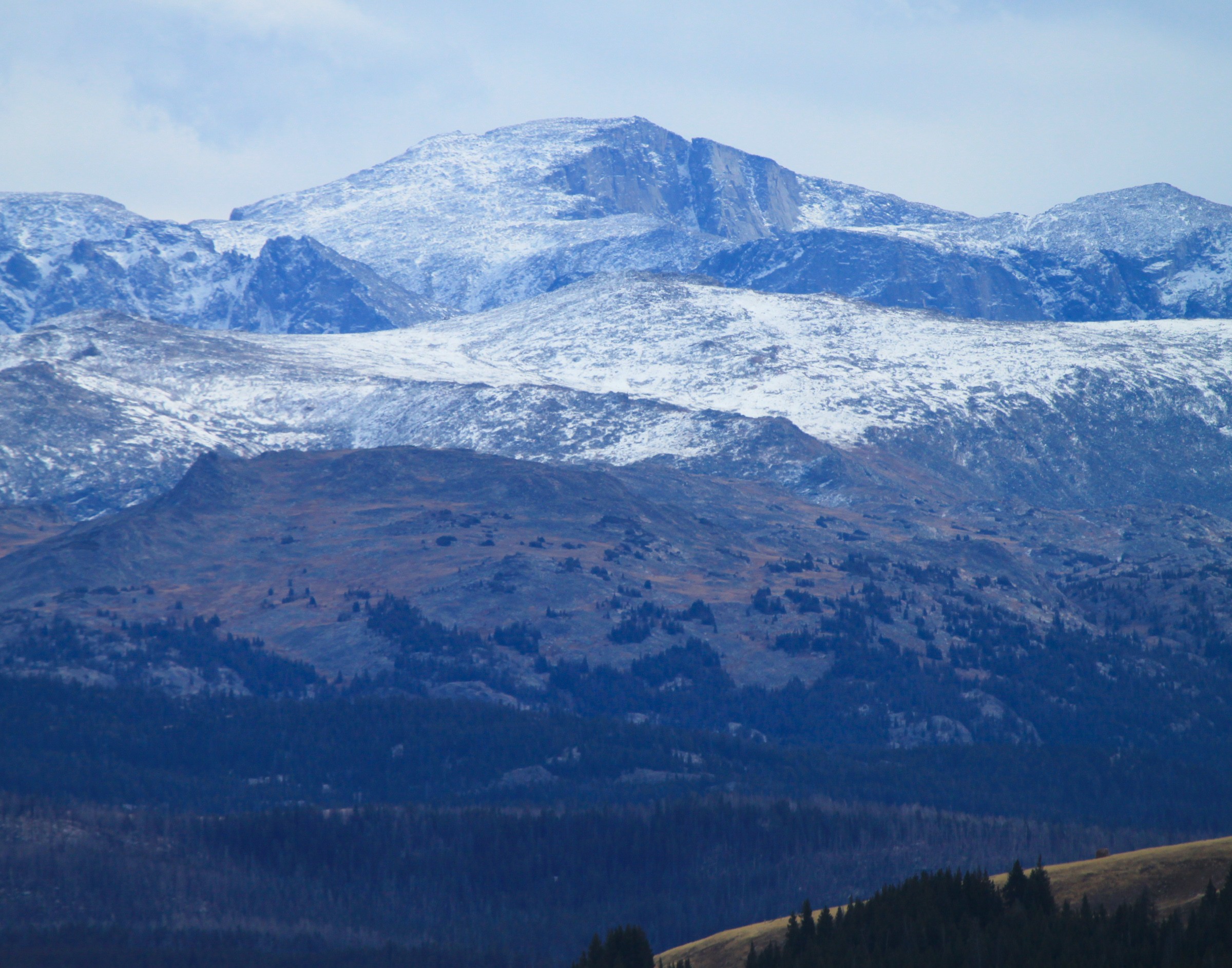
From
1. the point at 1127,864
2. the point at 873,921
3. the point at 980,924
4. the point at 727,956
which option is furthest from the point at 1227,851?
the point at 727,956

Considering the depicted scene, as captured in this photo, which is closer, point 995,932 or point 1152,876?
point 1152,876

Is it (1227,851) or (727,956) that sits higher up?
(1227,851)

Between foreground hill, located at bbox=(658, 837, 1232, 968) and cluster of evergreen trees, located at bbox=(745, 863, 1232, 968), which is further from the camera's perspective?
foreground hill, located at bbox=(658, 837, 1232, 968)

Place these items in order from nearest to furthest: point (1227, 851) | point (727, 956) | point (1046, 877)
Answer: point (1227, 851), point (1046, 877), point (727, 956)

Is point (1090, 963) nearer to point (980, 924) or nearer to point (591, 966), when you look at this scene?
point (980, 924)

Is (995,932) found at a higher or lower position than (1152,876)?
lower

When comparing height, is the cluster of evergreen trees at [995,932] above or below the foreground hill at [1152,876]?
below

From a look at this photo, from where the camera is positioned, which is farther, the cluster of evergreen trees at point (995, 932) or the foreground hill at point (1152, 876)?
the foreground hill at point (1152, 876)

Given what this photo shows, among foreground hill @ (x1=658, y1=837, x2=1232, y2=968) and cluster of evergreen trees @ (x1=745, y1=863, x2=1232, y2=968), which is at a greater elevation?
foreground hill @ (x1=658, y1=837, x2=1232, y2=968)
